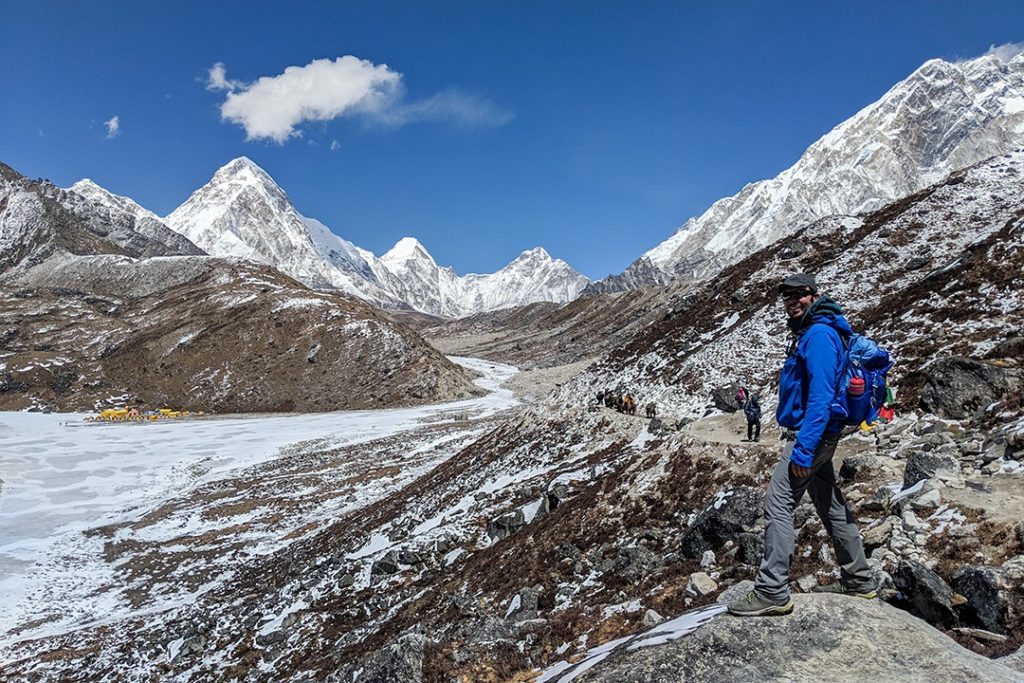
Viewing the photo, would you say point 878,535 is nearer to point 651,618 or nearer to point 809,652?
point 651,618

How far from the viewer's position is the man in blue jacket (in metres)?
6.04

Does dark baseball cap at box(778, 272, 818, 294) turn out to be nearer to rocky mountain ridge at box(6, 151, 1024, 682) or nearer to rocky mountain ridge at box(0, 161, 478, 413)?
rocky mountain ridge at box(6, 151, 1024, 682)

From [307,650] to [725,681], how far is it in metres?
13.9

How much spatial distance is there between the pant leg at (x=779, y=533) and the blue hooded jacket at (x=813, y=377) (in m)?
0.29

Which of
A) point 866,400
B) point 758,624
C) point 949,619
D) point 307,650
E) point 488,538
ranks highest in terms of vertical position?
point 866,400

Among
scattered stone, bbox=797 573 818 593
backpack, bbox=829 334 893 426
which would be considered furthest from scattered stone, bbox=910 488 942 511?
backpack, bbox=829 334 893 426

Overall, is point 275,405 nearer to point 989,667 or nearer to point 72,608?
point 72,608

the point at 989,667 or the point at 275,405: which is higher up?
the point at 275,405

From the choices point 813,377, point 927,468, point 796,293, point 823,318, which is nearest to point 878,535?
point 927,468

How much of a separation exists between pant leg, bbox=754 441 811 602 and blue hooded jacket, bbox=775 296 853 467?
29 centimetres

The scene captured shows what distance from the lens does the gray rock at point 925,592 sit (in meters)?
6.60

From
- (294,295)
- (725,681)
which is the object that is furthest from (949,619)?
(294,295)

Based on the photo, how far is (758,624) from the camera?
5871 mm

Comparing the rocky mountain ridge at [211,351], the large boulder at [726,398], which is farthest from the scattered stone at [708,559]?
the rocky mountain ridge at [211,351]
